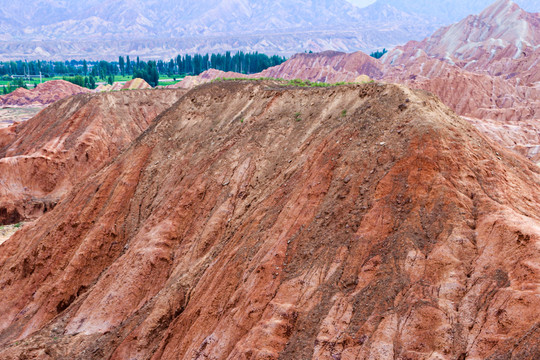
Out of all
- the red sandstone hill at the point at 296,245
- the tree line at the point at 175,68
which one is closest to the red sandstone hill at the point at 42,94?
the tree line at the point at 175,68

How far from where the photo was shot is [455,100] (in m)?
73.5

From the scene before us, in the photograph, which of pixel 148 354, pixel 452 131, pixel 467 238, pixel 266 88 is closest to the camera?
pixel 467 238

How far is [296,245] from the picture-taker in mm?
15828

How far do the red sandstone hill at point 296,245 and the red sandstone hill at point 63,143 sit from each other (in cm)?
1399

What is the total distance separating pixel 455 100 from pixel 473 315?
2669 inches

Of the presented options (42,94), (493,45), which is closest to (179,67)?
(42,94)

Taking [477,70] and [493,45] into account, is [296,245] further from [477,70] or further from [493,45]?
[493,45]

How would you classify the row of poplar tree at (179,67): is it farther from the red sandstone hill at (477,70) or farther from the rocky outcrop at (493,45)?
the rocky outcrop at (493,45)

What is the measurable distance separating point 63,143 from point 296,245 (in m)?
38.2

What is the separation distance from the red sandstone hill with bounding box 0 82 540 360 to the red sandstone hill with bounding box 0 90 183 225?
14.0 m

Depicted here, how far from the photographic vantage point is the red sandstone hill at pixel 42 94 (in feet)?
347

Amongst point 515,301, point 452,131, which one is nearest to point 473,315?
point 515,301

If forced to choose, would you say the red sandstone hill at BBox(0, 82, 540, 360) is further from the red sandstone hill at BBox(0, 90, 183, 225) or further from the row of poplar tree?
the row of poplar tree

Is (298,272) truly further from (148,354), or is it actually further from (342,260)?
(148,354)
